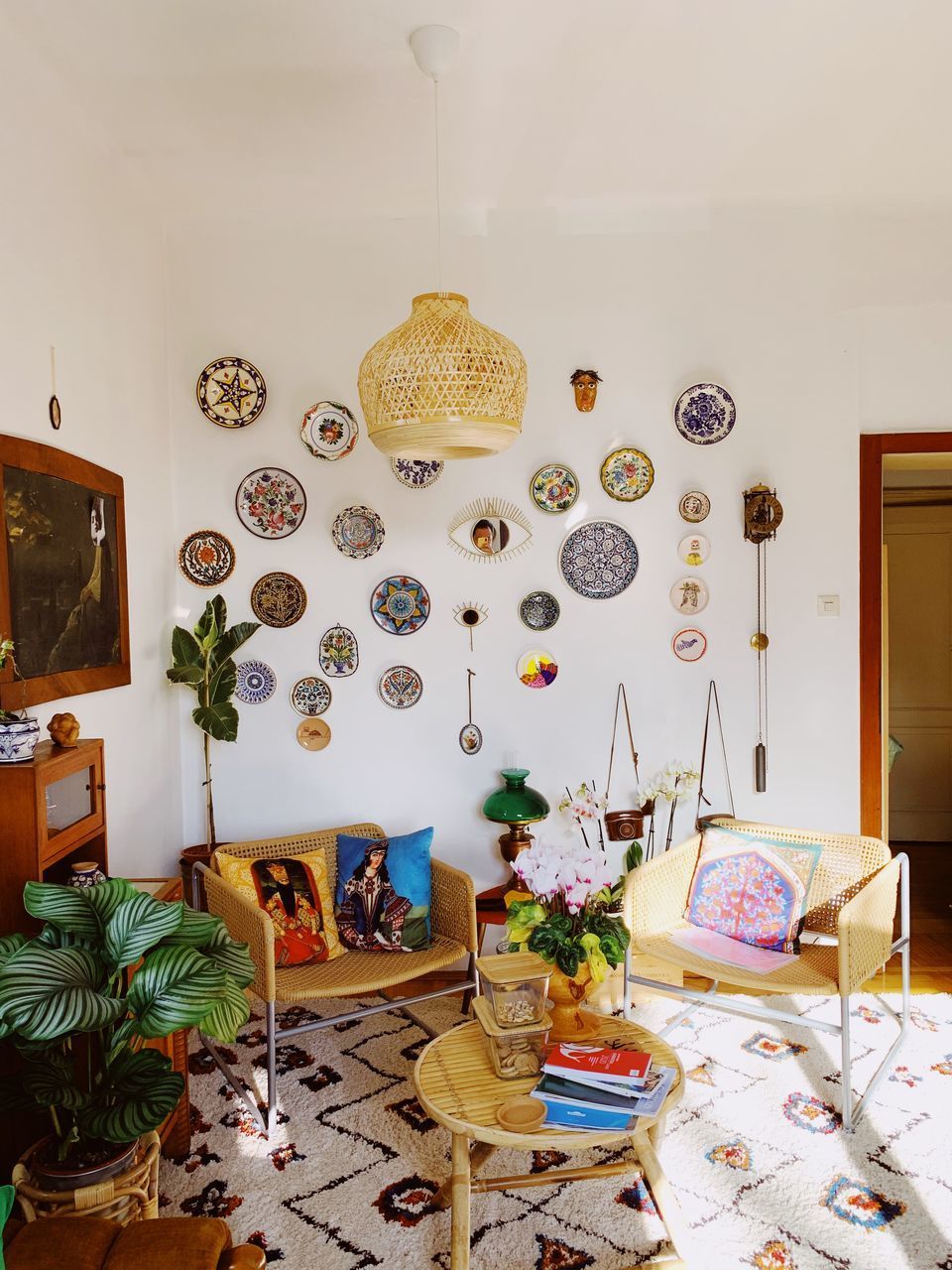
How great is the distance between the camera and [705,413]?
3697 millimetres

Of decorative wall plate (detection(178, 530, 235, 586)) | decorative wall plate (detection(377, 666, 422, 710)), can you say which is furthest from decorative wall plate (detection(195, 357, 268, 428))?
decorative wall plate (detection(377, 666, 422, 710))

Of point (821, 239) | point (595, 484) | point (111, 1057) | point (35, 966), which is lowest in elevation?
point (111, 1057)

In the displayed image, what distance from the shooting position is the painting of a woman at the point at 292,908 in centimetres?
296

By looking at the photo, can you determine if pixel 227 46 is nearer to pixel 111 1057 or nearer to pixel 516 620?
pixel 516 620

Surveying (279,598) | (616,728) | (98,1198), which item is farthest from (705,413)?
(98,1198)

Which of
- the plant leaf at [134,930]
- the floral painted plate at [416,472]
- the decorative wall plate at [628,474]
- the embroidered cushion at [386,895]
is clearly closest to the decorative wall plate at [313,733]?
the embroidered cushion at [386,895]

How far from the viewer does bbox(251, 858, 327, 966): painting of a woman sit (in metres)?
2.96

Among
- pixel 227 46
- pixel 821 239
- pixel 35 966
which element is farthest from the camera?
pixel 821 239

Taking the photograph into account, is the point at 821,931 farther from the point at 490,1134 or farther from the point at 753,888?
the point at 490,1134

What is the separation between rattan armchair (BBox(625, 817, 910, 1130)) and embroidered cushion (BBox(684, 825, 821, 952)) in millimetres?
61

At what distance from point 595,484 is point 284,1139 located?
8.39ft

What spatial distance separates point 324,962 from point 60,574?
147 cm

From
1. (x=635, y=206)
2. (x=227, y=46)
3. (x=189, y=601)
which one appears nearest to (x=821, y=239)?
(x=635, y=206)

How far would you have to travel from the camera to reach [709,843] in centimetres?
327
